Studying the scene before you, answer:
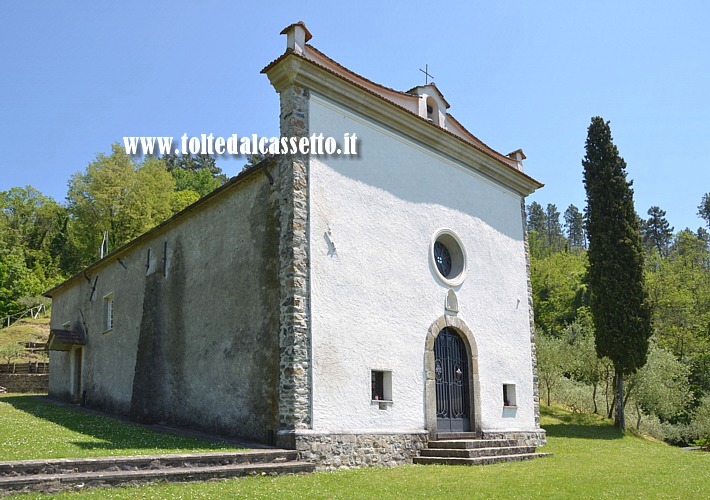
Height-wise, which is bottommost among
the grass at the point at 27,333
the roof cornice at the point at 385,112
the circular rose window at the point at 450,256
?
the grass at the point at 27,333

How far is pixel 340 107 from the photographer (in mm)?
12781

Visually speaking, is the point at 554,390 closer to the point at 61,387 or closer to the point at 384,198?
the point at 384,198

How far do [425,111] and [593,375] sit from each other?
52.9 ft

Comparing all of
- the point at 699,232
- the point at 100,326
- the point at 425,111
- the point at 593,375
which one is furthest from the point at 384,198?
the point at 699,232

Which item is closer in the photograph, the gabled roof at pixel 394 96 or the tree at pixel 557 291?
the gabled roof at pixel 394 96

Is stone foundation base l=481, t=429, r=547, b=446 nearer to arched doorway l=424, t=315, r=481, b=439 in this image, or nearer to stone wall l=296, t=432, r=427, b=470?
arched doorway l=424, t=315, r=481, b=439

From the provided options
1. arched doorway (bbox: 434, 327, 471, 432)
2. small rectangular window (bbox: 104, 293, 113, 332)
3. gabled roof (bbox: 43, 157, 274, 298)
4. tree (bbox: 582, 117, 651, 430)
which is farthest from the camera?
tree (bbox: 582, 117, 651, 430)

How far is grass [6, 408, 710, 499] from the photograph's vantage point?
25.9 feet

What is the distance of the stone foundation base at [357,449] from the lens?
10.6 metres

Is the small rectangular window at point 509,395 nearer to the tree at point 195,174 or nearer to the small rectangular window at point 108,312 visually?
the small rectangular window at point 108,312

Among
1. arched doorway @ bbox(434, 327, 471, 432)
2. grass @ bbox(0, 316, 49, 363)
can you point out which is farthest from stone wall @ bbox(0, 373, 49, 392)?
arched doorway @ bbox(434, 327, 471, 432)

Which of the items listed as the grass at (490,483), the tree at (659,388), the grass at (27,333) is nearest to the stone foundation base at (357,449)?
the grass at (490,483)

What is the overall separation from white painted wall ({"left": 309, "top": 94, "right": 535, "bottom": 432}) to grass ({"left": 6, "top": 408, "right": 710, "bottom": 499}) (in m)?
1.74

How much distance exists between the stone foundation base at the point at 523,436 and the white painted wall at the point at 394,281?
0.21m
